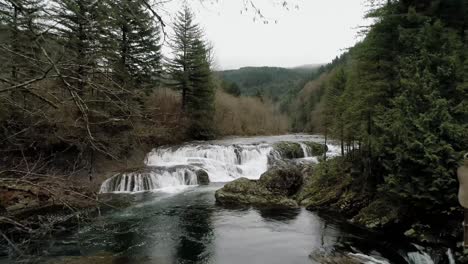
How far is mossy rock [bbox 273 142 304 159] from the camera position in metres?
23.3

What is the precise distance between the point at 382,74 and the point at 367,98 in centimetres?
92

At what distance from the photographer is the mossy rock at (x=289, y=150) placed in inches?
917

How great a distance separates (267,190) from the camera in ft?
45.0

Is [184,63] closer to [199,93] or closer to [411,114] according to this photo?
[199,93]

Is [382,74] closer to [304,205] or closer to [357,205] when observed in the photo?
[357,205]

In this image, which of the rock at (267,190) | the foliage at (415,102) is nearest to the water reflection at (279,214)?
the rock at (267,190)

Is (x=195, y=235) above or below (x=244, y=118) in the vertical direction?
below

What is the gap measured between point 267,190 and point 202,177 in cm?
553

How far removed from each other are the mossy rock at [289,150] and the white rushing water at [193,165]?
37cm

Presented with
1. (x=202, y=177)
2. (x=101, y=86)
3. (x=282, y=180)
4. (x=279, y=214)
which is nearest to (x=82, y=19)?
(x=101, y=86)

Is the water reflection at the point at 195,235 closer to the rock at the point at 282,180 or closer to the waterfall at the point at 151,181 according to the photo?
the rock at the point at 282,180

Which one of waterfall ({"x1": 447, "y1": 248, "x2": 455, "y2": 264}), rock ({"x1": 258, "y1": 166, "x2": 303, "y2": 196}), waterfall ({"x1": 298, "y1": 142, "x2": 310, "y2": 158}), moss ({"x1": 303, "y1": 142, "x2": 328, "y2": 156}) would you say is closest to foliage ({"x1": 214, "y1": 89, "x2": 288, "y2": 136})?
waterfall ({"x1": 298, "y1": 142, "x2": 310, "y2": 158})

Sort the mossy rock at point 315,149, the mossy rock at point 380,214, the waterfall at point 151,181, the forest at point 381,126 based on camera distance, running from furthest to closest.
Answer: the mossy rock at point 315,149 → the waterfall at point 151,181 → the mossy rock at point 380,214 → the forest at point 381,126

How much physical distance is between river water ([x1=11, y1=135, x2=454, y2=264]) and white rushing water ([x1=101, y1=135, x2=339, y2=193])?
5.45 ft
